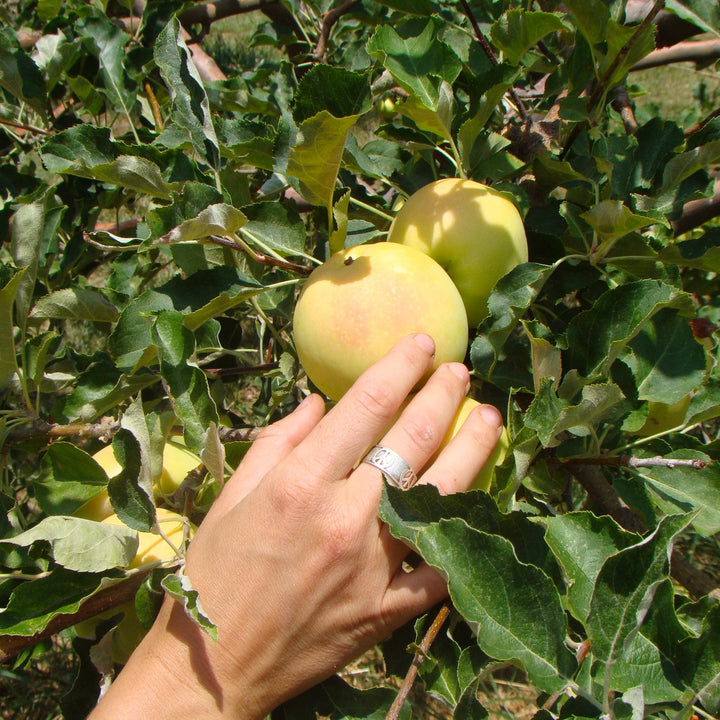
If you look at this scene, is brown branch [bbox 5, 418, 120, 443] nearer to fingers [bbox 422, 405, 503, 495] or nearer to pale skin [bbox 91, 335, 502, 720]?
pale skin [bbox 91, 335, 502, 720]

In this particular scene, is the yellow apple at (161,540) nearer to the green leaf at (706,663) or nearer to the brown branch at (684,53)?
the green leaf at (706,663)

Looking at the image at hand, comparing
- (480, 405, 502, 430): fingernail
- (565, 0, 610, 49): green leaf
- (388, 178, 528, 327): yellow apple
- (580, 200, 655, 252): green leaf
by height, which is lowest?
(480, 405, 502, 430): fingernail

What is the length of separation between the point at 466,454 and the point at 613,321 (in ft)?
0.78

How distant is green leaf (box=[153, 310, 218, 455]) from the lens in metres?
0.88

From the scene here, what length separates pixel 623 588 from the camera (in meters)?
0.61

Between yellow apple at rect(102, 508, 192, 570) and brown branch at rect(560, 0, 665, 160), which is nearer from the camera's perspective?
brown branch at rect(560, 0, 665, 160)

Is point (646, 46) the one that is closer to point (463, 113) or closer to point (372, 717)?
point (463, 113)

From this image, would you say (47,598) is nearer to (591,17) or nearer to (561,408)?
(561,408)

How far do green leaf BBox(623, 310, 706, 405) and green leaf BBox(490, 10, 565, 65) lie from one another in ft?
1.37

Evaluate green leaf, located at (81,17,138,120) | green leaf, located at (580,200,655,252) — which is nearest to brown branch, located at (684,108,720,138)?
green leaf, located at (580,200,655,252)

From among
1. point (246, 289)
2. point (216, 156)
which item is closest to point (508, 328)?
point (246, 289)

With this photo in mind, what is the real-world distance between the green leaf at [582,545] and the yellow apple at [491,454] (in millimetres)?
176

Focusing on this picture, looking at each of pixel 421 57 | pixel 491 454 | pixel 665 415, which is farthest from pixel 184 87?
pixel 665 415

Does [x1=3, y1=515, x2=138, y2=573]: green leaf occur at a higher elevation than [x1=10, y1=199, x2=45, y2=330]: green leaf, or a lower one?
lower
